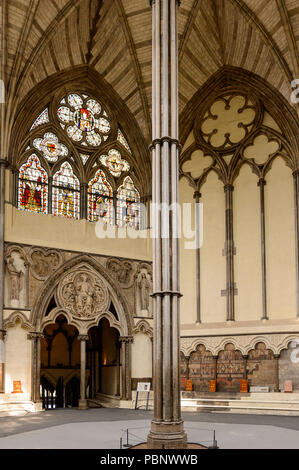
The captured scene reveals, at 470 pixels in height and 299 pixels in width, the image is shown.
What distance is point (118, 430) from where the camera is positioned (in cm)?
1202

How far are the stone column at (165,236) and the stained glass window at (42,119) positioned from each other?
8.10 meters

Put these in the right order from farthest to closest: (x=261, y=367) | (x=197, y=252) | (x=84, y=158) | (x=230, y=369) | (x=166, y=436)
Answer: (x=84, y=158)
(x=197, y=252)
(x=230, y=369)
(x=261, y=367)
(x=166, y=436)

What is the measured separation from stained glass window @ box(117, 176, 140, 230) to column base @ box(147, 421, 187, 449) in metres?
10.9

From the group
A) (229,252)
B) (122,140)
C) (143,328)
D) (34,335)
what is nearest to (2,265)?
(34,335)

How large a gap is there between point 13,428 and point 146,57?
500 inches

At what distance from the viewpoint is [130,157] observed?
826 inches

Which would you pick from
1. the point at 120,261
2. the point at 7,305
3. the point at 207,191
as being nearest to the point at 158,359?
the point at 7,305

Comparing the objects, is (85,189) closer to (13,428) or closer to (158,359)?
(13,428)

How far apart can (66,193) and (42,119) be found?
254 centimetres

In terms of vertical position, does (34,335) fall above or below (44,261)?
below

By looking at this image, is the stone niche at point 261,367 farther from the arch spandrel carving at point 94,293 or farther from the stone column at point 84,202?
the stone column at point 84,202

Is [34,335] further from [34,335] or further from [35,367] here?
[35,367]

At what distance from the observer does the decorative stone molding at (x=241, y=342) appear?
1761cm

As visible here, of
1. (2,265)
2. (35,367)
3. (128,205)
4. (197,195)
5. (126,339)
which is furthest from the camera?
(128,205)
